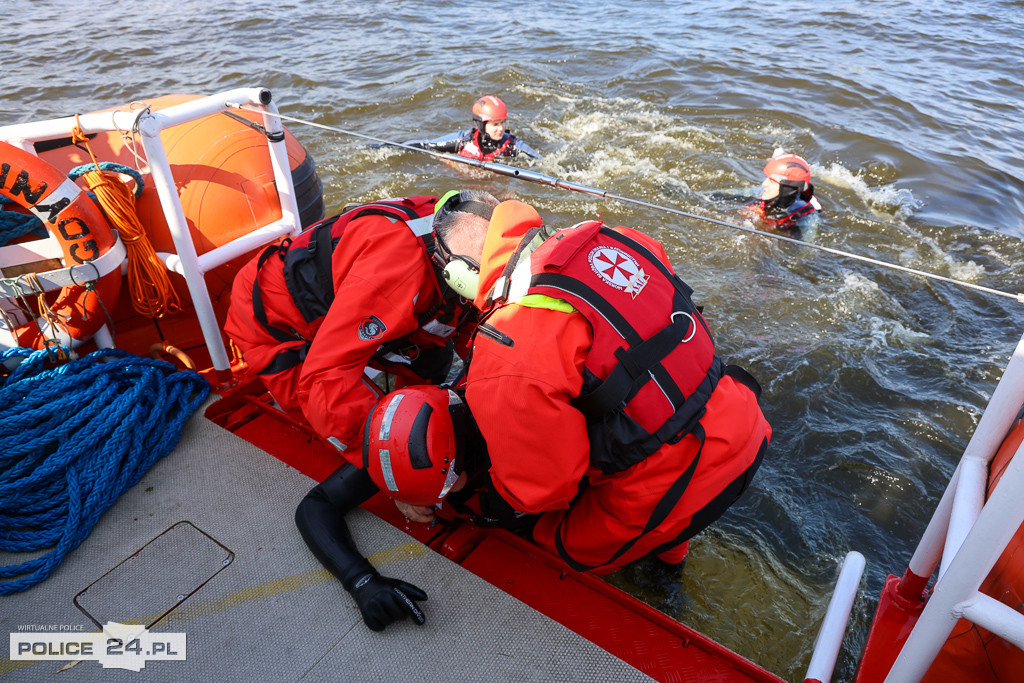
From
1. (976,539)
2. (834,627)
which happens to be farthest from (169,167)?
(834,627)

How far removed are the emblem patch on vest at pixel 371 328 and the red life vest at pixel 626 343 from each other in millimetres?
568

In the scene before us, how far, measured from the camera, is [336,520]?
240 centimetres

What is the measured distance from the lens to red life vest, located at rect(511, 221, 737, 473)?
6.22 feet

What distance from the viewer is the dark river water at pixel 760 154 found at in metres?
3.53

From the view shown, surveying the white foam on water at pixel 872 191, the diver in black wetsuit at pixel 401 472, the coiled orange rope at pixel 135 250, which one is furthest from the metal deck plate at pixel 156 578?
the white foam on water at pixel 872 191

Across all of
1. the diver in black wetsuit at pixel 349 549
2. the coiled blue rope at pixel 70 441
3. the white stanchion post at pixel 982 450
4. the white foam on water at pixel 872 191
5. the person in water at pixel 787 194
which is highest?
the white stanchion post at pixel 982 450

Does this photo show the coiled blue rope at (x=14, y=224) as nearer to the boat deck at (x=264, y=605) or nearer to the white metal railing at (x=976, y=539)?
the boat deck at (x=264, y=605)

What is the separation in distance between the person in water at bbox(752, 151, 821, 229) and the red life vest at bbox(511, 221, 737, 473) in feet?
15.0

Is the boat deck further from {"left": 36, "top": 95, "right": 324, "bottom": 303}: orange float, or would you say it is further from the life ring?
{"left": 36, "top": 95, "right": 324, "bottom": 303}: orange float

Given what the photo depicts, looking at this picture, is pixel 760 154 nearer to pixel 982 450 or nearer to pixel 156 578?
pixel 982 450

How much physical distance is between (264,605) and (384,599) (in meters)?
0.43

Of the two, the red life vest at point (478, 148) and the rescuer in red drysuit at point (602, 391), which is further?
the red life vest at point (478, 148)

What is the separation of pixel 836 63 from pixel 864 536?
10013 mm

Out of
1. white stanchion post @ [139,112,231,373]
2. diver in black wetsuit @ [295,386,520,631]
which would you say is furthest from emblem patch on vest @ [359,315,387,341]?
white stanchion post @ [139,112,231,373]
